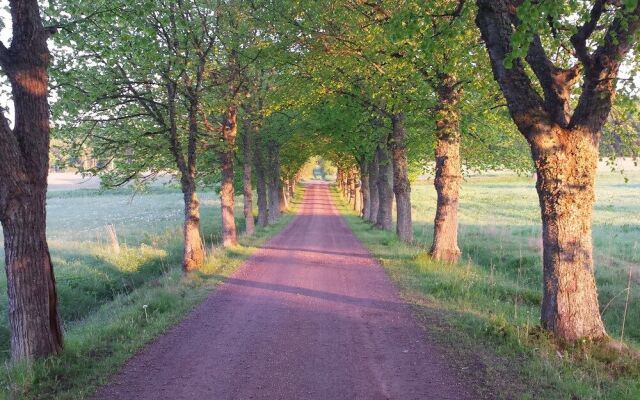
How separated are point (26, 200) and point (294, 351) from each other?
427cm

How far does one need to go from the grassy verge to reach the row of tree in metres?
0.56

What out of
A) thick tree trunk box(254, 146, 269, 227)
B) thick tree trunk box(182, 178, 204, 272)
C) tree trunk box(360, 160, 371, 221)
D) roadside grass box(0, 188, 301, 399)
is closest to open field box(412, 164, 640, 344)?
tree trunk box(360, 160, 371, 221)

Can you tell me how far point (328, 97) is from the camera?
17.1 meters

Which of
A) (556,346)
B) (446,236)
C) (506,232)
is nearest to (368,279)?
(446,236)

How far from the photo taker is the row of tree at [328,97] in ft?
21.2

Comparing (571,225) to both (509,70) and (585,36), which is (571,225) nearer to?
(509,70)

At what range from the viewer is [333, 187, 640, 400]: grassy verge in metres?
5.38

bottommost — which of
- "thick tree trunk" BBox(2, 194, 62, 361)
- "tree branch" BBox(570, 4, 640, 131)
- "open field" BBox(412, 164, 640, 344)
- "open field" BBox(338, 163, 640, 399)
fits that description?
"open field" BBox(412, 164, 640, 344)

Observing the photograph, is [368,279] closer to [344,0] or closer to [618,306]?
[618,306]

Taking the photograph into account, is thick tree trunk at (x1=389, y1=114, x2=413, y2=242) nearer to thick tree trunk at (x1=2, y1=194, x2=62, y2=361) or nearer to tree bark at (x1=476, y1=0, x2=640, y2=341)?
tree bark at (x1=476, y1=0, x2=640, y2=341)

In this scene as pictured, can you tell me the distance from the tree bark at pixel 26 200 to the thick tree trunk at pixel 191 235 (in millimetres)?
7666

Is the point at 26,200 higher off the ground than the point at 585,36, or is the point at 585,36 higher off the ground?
the point at 585,36

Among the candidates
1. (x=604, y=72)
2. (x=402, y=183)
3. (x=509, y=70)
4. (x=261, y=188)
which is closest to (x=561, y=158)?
(x=604, y=72)

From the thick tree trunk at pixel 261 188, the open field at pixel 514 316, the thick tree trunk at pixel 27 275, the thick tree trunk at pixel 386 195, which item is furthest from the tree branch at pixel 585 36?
the thick tree trunk at pixel 261 188
